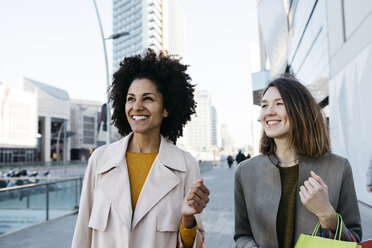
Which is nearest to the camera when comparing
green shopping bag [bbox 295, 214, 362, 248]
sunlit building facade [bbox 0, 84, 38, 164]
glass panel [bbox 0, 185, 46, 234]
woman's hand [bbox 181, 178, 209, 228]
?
green shopping bag [bbox 295, 214, 362, 248]

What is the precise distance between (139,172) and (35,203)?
694 centimetres

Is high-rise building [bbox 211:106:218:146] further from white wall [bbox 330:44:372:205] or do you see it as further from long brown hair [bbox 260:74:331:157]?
long brown hair [bbox 260:74:331:157]

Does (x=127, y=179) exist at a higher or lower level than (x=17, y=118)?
lower

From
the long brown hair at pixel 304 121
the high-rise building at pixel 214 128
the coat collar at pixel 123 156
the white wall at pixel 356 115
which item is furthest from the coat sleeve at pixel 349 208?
the high-rise building at pixel 214 128

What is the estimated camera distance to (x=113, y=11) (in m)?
148

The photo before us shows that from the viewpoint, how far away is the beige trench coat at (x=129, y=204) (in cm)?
182

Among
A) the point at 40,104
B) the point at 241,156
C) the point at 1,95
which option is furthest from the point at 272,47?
the point at 40,104

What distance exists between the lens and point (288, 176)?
186 cm

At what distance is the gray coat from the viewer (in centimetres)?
170

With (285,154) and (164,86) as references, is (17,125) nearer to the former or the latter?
(164,86)

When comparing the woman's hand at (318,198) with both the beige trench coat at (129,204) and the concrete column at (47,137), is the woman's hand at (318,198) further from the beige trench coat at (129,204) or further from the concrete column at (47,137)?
the concrete column at (47,137)

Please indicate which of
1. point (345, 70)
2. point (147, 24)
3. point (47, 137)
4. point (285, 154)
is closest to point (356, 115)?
point (345, 70)

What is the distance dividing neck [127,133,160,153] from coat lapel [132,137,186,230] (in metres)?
0.06

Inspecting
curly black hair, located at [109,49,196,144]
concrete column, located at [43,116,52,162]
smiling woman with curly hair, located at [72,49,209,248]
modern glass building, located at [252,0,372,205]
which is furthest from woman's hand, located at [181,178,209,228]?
concrete column, located at [43,116,52,162]
